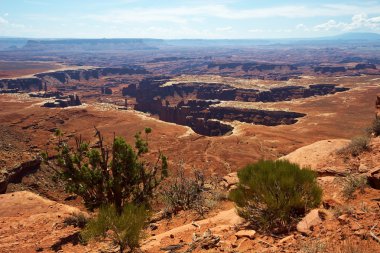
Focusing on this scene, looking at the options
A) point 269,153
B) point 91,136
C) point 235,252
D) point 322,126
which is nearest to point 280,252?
point 235,252

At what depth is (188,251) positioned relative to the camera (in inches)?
314

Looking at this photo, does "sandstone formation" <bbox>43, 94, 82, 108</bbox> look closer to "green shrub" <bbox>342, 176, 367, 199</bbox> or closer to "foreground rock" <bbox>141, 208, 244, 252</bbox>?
"foreground rock" <bbox>141, 208, 244, 252</bbox>

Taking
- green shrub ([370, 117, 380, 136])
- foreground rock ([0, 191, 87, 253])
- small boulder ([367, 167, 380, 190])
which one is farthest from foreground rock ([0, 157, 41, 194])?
small boulder ([367, 167, 380, 190])

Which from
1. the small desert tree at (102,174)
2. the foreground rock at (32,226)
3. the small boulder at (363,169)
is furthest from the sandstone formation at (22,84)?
the small boulder at (363,169)

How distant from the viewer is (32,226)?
14648 millimetres

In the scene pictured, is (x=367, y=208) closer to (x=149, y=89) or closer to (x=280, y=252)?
(x=280, y=252)

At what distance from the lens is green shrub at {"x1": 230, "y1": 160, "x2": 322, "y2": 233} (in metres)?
8.12

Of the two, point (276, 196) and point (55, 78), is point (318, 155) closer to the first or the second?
point (276, 196)

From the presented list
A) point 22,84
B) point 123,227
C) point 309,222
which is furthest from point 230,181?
point 22,84

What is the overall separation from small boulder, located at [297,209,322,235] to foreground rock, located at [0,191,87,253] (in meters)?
7.64

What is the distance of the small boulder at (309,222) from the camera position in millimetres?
7301

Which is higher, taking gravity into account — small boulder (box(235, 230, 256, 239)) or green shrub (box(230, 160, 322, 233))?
green shrub (box(230, 160, 322, 233))

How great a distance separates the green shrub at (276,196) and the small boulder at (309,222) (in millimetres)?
316

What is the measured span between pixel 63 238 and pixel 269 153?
30.1m
